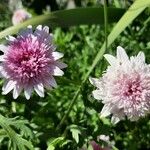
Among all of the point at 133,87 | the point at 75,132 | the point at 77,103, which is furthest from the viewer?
the point at 77,103

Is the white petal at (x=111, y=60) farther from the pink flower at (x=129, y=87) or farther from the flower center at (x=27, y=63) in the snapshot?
the flower center at (x=27, y=63)

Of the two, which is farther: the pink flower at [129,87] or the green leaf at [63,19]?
the green leaf at [63,19]

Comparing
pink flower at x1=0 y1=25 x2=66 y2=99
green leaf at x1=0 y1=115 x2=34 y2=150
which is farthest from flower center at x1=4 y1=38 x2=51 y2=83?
green leaf at x1=0 y1=115 x2=34 y2=150

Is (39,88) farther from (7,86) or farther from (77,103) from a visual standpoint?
(77,103)

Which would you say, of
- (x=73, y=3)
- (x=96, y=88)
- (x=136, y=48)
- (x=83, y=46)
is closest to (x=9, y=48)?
(x=96, y=88)

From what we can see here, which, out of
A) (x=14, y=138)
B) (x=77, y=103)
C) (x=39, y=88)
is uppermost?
(x=39, y=88)

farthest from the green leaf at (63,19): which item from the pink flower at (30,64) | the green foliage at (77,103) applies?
the pink flower at (30,64)


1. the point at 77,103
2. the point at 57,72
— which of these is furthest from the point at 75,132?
the point at 77,103

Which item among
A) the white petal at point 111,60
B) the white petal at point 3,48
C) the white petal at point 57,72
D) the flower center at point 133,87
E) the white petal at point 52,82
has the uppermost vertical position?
the white petal at point 3,48
